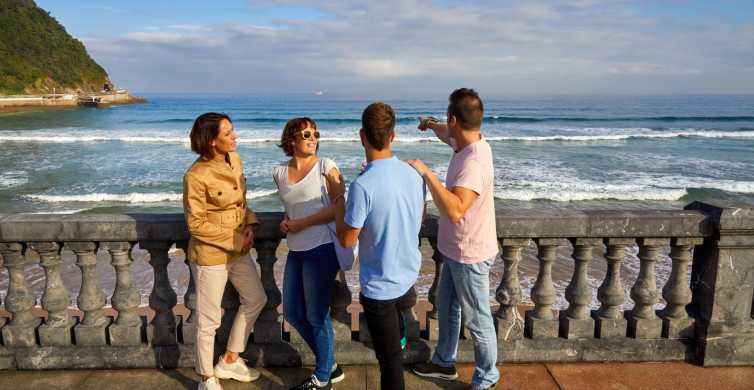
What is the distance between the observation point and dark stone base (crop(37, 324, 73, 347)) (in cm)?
328

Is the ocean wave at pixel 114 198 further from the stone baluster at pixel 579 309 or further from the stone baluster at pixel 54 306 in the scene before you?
the stone baluster at pixel 579 309

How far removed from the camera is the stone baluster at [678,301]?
3.27 metres

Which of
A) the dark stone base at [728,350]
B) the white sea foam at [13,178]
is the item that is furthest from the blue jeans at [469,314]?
the white sea foam at [13,178]

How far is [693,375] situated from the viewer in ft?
10.4

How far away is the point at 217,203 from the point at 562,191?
13.2 m

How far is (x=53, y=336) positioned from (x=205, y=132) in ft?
5.95

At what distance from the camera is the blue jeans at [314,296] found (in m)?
2.78

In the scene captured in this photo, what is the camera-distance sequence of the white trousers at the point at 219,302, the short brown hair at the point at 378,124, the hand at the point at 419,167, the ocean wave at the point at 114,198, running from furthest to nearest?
the ocean wave at the point at 114,198, the white trousers at the point at 219,302, the hand at the point at 419,167, the short brown hair at the point at 378,124

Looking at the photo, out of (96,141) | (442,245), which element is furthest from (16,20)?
(442,245)

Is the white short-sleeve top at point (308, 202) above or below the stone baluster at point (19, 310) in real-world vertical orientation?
above

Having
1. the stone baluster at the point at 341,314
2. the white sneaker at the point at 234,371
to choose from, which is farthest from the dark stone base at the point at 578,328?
the white sneaker at the point at 234,371

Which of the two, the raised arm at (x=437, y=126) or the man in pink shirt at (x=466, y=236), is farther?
the raised arm at (x=437, y=126)

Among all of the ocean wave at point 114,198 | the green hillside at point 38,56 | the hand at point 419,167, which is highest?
the green hillside at point 38,56

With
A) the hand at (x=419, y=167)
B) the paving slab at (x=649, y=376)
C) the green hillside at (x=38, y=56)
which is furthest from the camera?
the green hillside at (x=38, y=56)
